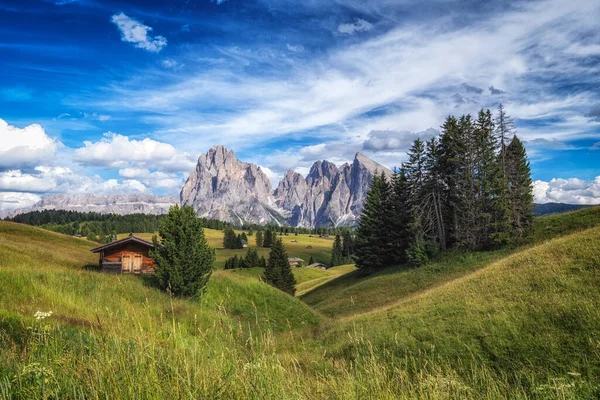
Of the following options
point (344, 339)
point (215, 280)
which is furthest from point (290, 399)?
point (215, 280)

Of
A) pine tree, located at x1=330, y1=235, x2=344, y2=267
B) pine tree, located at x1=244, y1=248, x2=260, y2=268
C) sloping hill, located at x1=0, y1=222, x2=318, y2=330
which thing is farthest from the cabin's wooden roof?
pine tree, located at x1=330, y1=235, x2=344, y2=267

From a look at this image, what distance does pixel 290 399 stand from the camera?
338 centimetres

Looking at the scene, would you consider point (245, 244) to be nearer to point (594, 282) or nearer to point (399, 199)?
point (399, 199)

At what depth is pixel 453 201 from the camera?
45.6 metres

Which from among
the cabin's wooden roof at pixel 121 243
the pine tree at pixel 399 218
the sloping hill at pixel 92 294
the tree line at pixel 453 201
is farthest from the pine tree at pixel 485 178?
the cabin's wooden roof at pixel 121 243

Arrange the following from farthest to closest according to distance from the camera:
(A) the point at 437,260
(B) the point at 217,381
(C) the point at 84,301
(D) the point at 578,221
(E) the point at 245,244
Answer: (E) the point at 245,244 → (A) the point at 437,260 → (D) the point at 578,221 → (C) the point at 84,301 → (B) the point at 217,381

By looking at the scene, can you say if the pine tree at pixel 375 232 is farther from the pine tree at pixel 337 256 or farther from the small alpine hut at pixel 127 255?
the pine tree at pixel 337 256

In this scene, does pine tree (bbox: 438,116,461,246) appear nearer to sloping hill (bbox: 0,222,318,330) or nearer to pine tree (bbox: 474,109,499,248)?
pine tree (bbox: 474,109,499,248)

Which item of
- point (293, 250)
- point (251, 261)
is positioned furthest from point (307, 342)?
point (293, 250)

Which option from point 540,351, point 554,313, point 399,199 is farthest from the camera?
point 399,199

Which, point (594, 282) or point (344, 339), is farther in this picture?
point (344, 339)

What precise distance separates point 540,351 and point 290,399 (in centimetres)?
1241

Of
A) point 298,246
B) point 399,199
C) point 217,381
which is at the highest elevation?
point 399,199

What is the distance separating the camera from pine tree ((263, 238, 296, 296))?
56312mm
